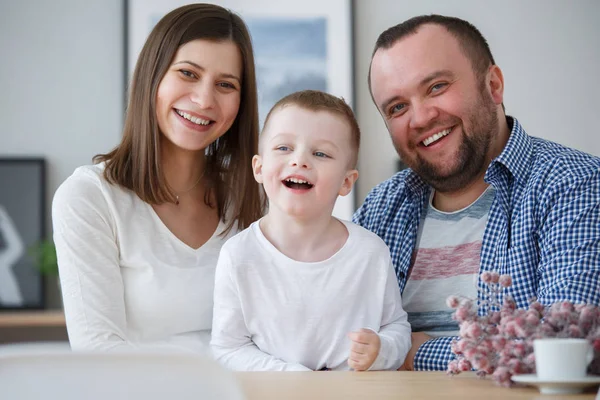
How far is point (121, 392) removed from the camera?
2.05 feet

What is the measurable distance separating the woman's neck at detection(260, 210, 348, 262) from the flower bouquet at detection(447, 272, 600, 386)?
0.64 metres

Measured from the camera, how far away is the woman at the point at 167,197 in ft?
5.98

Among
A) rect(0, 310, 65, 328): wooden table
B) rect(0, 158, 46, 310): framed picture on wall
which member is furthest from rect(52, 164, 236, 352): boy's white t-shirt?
rect(0, 158, 46, 310): framed picture on wall

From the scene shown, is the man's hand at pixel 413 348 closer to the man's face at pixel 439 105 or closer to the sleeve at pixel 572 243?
the sleeve at pixel 572 243

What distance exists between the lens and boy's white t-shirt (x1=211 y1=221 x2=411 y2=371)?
63.7 inches

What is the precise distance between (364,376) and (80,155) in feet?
9.75

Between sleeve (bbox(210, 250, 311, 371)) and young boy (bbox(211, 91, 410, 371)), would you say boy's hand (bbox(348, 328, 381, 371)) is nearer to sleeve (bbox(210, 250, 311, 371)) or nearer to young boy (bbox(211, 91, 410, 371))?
young boy (bbox(211, 91, 410, 371))

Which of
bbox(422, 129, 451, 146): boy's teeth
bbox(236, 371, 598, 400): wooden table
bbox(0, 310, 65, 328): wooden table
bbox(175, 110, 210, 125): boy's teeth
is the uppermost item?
bbox(175, 110, 210, 125): boy's teeth

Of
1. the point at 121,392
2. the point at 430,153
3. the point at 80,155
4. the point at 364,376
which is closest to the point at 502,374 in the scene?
the point at 364,376

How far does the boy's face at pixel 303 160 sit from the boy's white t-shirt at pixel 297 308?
0.12 meters

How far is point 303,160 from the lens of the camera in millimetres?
1687

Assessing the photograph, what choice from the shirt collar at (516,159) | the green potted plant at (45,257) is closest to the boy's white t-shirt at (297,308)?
the shirt collar at (516,159)

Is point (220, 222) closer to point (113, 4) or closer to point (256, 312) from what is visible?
point (256, 312)

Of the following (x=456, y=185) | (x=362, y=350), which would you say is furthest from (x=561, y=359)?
(x=456, y=185)
